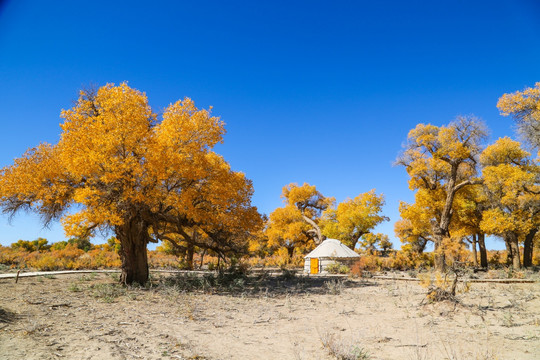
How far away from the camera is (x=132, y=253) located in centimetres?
1482

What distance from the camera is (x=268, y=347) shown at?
6281mm

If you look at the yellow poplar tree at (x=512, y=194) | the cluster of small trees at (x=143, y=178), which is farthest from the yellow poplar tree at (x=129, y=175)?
the yellow poplar tree at (x=512, y=194)

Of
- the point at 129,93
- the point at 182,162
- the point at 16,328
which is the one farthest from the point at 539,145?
the point at 16,328

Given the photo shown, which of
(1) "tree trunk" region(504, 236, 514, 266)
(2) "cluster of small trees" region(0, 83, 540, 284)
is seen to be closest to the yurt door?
(2) "cluster of small trees" region(0, 83, 540, 284)

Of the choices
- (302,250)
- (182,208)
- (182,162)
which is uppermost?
(182,162)

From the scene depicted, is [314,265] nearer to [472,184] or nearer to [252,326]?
[472,184]

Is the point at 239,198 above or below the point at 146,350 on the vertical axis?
above

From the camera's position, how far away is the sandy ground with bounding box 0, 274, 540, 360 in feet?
19.1

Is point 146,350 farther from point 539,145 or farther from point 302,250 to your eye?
point 302,250

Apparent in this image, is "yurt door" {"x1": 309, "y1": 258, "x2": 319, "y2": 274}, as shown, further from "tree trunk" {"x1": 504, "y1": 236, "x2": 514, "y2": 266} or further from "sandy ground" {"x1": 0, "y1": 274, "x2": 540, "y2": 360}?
"sandy ground" {"x1": 0, "y1": 274, "x2": 540, "y2": 360}

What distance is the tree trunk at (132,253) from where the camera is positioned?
1470 cm

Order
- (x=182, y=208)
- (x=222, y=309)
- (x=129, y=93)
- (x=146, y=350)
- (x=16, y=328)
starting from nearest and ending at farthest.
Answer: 1. (x=146, y=350)
2. (x=16, y=328)
3. (x=222, y=309)
4. (x=182, y=208)
5. (x=129, y=93)

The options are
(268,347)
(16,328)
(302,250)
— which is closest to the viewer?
(268,347)

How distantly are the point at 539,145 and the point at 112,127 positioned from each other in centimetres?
1712
